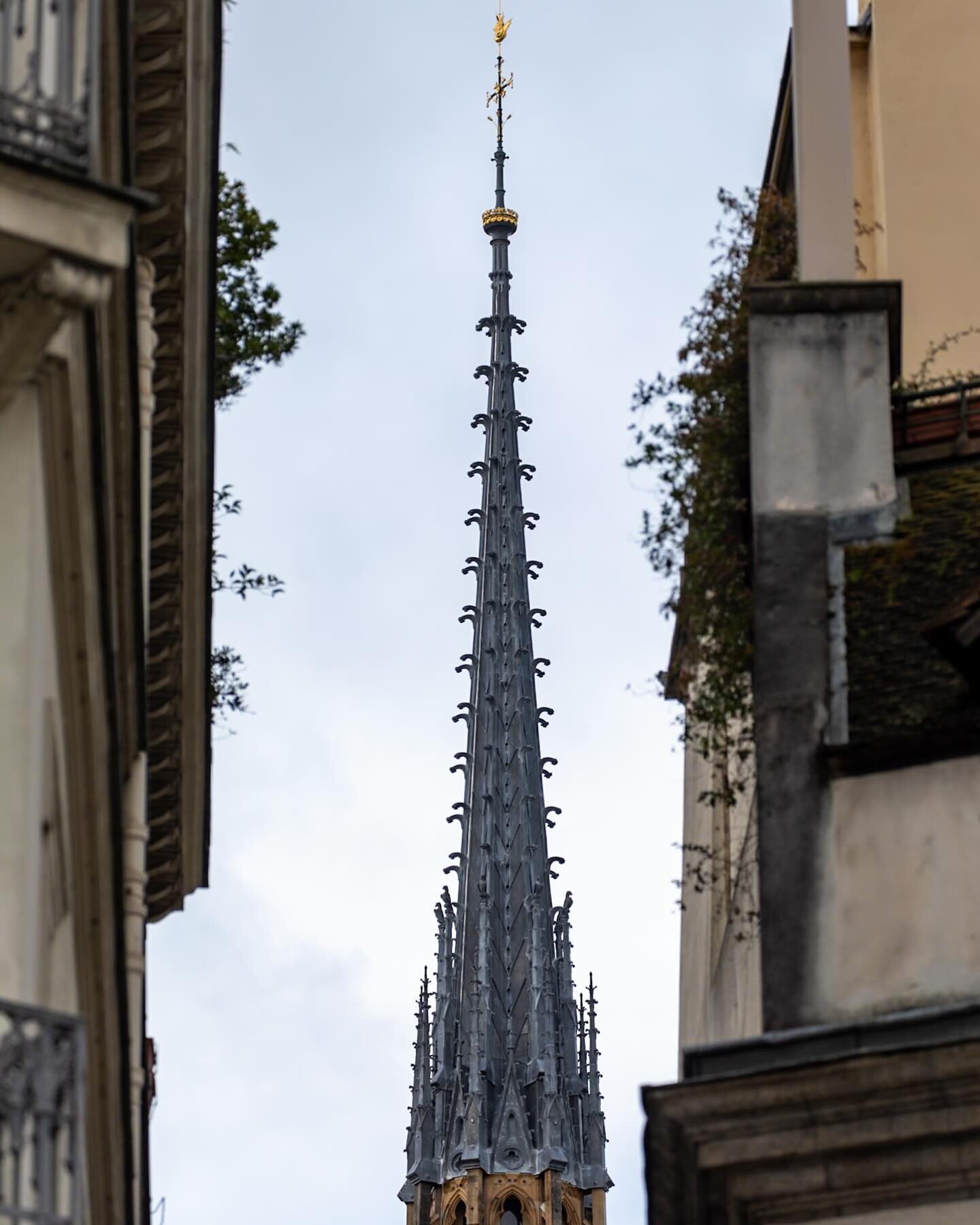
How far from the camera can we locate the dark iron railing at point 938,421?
17.6m

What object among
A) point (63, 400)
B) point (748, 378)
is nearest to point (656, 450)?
point (748, 378)

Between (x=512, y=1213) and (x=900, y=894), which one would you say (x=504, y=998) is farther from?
(x=900, y=894)

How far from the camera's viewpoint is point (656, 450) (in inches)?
703

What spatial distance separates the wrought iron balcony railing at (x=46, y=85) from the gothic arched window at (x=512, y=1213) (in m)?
60.7

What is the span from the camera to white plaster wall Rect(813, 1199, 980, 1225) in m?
14.5

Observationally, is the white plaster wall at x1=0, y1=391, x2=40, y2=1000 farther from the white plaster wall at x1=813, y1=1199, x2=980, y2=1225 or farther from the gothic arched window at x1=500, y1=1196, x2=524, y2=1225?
the gothic arched window at x1=500, y1=1196, x2=524, y2=1225

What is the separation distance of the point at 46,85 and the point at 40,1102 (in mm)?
4135

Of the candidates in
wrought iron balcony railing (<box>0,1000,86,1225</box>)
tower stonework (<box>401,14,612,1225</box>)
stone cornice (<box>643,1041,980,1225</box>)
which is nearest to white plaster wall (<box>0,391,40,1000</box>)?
wrought iron balcony railing (<box>0,1000,86,1225</box>)

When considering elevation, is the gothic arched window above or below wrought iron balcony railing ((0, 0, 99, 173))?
above

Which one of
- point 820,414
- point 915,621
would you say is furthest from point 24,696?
point 820,414

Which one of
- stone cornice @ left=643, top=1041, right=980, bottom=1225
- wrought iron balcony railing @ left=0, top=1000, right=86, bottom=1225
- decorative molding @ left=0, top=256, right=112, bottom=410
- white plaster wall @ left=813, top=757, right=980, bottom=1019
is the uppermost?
decorative molding @ left=0, top=256, right=112, bottom=410

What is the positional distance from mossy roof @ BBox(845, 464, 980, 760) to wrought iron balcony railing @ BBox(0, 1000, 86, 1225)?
5.83 metres

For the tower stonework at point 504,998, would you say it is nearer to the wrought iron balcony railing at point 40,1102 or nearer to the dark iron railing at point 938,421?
the dark iron railing at point 938,421

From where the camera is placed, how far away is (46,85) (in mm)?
12570
